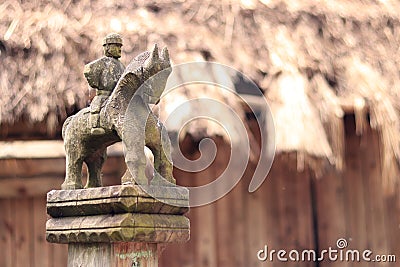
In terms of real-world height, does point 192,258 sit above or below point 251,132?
below

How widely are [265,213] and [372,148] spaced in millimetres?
787

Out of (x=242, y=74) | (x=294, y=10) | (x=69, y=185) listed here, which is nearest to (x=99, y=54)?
(x=242, y=74)

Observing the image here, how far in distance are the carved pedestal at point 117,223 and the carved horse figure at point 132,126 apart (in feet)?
0.23

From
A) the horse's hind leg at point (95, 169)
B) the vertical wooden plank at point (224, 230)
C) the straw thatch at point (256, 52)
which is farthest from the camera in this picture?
the vertical wooden plank at point (224, 230)

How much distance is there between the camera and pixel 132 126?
8.96 feet

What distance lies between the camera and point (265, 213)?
5.48 metres

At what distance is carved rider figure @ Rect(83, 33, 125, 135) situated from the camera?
283cm

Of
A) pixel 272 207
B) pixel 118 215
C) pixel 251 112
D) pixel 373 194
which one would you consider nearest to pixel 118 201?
pixel 118 215

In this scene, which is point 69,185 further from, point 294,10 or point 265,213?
point 294,10

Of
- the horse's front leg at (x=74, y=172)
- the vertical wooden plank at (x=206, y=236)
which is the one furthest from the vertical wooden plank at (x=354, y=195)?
the horse's front leg at (x=74, y=172)

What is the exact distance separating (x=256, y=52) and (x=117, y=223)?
9.22ft

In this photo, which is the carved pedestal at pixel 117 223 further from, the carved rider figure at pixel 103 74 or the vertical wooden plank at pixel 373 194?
the vertical wooden plank at pixel 373 194

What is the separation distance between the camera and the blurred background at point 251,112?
5.02 m

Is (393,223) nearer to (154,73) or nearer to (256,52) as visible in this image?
(256,52)
